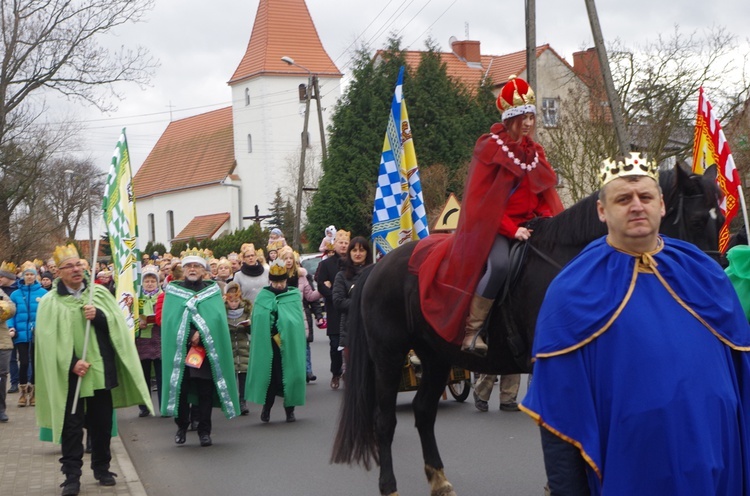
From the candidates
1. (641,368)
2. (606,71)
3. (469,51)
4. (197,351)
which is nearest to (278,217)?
(469,51)

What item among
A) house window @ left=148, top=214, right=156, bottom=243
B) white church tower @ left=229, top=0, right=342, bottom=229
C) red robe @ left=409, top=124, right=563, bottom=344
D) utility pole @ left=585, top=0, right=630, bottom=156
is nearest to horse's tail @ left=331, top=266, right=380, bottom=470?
red robe @ left=409, top=124, right=563, bottom=344

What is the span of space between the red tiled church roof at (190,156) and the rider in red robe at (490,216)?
75.9 m

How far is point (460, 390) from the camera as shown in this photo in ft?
40.0

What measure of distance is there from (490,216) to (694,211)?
1.41 metres

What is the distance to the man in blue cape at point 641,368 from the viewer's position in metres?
3.35

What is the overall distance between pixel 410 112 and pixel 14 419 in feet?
105

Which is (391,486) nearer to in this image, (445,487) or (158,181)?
(445,487)

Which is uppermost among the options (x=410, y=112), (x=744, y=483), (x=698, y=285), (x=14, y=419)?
(x=410, y=112)

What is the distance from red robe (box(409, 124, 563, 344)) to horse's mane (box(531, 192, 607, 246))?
26 cm

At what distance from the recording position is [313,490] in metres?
7.96

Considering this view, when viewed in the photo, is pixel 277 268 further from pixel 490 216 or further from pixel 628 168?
pixel 628 168

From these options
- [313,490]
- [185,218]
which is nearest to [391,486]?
[313,490]

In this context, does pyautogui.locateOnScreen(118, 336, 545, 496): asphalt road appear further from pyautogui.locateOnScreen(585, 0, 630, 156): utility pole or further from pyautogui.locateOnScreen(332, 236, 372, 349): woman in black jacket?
pyautogui.locateOnScreen(585, 0, 630, 156): utility pole

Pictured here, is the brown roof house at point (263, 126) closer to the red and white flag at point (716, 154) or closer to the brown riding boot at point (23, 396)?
the brown riding boot at point (23, 396)
